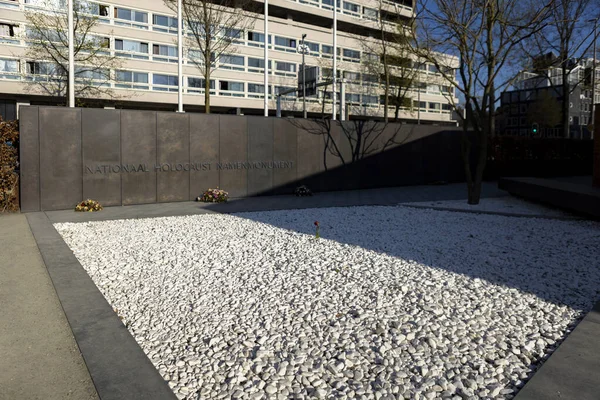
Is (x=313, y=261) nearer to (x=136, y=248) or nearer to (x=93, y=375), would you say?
(x=136, y=248)

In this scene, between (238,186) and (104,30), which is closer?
(238,186)

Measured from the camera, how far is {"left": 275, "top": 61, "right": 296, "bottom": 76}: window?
51.7 metres

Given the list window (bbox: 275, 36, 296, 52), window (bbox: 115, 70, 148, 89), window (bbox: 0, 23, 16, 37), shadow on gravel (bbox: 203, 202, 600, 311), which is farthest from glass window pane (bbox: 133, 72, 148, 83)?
shadow on gravel (bbox: 203, 202, 600, 311)

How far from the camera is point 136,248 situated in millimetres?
7672

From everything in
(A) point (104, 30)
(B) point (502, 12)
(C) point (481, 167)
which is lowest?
(C) point (481, 167)

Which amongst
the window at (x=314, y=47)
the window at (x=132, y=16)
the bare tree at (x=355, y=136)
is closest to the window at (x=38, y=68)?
the window at (x=132, y=16)

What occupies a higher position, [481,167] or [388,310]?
[481,167]

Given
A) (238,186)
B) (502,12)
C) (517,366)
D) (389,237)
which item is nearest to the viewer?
(517,366)

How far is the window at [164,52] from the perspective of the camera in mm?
45344

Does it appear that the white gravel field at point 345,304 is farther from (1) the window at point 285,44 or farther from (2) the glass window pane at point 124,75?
(1) the window at point 285,44

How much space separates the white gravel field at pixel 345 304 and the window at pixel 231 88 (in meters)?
40.4

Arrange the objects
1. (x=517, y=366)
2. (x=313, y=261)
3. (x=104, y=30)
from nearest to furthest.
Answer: (x=517, y=366), (x=313, y=261), (x=104, y=30)

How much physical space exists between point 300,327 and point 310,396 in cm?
120

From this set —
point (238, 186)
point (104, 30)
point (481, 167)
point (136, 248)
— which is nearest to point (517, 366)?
point (136, 248)
